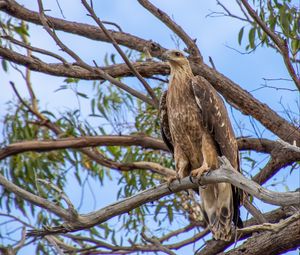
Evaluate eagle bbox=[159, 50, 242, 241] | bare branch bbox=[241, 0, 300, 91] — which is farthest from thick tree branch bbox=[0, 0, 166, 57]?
bare branch bbox=[241, 0, 300, 91]

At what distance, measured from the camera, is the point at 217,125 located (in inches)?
243

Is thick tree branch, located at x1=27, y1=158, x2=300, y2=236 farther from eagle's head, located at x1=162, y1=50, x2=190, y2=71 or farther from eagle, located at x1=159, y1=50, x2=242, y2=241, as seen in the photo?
eagle's head, located at x1=162, y1=50, x2=190, y2=71

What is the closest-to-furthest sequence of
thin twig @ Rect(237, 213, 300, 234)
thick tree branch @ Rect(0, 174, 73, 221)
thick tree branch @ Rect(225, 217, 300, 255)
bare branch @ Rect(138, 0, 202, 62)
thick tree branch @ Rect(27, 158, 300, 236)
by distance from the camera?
thin twig @ Rect(237, 213, 300, 234) < thick tree branch @ Rect(27, 158, 300, 236) < thick tree branch @ Rect(0, 174, 73, 221) < thick tree branch @ Rect(225, 217, 300, 255) < bare branch @ Rect(138, 0, 202, 62)

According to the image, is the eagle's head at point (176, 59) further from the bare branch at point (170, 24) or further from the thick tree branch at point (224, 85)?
the thick tree branch at point (224, 85)

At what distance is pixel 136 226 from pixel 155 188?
3405mm

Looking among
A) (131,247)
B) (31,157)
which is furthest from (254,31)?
(31,157)

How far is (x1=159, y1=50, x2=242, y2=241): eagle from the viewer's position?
6152 millimetres

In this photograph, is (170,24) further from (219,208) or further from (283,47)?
(219,208)

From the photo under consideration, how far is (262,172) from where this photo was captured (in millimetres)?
7234

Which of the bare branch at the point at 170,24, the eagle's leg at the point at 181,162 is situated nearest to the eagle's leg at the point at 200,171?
the eagle's leg at the point at 181,162

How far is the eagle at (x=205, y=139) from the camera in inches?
242

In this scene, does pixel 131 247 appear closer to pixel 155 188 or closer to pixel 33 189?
pixel 33 189

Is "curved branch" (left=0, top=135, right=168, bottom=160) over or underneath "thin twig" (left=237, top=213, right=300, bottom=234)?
over

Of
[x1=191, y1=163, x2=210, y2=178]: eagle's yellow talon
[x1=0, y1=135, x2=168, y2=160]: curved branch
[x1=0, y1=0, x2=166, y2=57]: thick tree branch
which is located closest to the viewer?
[x1=191, y1=163, x2=210, y2=178]: eagle's yellow talon
